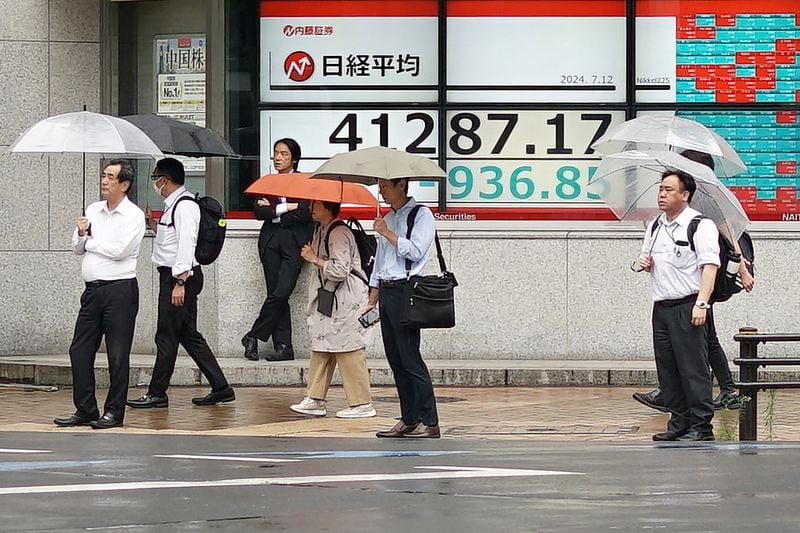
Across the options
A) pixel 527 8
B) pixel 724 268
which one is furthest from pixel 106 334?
pixel 527 8

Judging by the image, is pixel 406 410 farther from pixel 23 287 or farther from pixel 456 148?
pixel 23 287

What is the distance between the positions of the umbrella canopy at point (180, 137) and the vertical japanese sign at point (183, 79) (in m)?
2.44

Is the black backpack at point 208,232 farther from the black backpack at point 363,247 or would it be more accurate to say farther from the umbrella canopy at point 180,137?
the black backpack at point 363,247

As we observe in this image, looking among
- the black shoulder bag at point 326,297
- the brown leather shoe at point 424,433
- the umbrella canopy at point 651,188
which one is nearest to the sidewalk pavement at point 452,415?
the brown leather shoe at point 424,433

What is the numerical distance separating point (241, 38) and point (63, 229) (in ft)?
8.10

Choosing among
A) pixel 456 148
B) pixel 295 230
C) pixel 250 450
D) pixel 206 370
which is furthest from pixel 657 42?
pixel 250 450

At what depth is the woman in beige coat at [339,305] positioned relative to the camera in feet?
40.4

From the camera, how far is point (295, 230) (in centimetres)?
1522

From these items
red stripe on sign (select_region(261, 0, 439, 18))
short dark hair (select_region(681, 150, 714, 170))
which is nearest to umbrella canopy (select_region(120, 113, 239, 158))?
red stripe on sign (select_region(261, 0, 439, 18))

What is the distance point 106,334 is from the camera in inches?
462

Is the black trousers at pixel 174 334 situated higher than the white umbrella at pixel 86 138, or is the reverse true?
the white umbrella at pixel 86 138

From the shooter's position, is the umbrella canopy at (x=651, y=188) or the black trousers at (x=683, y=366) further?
the umbrella canopy at (x=651, y=188)

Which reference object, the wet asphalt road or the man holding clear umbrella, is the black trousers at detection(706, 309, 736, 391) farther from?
the wet asphalt road

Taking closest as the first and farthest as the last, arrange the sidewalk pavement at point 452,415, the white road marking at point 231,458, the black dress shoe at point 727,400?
1. the white road marking at point 231,458
2. the sidewalk pavement at point 452,415
3. the black dress shoe at point 727,400
